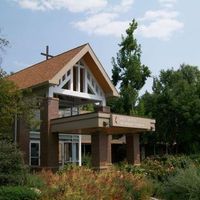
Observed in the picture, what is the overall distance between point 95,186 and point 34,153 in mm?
16913

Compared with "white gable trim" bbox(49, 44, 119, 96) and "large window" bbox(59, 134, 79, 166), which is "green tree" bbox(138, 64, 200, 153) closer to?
"large window" bbox(59, 134, 79, 166)

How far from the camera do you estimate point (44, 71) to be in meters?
28.2

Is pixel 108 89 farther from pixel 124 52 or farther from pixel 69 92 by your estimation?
pixel 124 52

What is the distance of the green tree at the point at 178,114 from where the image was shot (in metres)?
47.5

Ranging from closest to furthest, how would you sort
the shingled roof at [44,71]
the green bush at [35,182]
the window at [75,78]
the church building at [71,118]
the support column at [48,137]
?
the green bush at [35,182]
the church building at [71,118]
the support column at [48,137]
the shingled roof at [44,71]
the window at [75,78]

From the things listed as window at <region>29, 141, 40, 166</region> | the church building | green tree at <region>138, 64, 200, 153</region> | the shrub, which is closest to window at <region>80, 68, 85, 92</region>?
the church building

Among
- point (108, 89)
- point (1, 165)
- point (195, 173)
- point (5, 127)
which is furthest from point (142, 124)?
point (1, 165)

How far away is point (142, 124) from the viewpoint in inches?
1038

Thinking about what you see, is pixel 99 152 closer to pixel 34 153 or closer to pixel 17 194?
pixel 34 153

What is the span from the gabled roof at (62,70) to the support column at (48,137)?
1441mm

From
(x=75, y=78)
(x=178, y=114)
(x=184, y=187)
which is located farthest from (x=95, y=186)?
(x=178, y=114)

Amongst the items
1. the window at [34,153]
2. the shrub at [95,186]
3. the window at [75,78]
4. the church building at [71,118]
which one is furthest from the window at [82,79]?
the shrub at [95,186]

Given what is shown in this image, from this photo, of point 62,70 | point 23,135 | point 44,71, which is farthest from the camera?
point 44,71

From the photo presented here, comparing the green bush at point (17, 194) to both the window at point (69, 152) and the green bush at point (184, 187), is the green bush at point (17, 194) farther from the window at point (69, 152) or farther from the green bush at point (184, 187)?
the window at point (69, 152)
